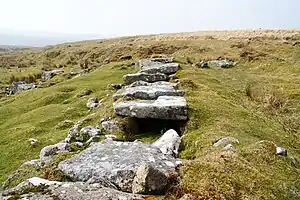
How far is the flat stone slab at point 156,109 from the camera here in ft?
50.1

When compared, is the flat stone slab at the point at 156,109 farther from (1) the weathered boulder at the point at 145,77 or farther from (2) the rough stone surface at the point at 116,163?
(1) the weathered boulder at the point at 145,77

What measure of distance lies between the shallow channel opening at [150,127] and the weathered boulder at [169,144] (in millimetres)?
1870

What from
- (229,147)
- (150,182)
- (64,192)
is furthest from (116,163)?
(229,147)

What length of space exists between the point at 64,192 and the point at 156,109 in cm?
739

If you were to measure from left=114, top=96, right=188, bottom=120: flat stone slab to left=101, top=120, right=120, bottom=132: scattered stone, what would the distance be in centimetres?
44

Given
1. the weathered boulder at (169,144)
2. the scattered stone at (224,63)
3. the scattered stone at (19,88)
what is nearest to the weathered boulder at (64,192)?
the weathered boulder at (169,144)

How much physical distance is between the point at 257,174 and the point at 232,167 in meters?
0.64

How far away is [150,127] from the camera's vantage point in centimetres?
Result: 1612

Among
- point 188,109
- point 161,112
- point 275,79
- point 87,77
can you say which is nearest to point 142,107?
point 161,112

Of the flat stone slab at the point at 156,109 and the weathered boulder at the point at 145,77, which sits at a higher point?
the flat stone slab at the point at 156,109

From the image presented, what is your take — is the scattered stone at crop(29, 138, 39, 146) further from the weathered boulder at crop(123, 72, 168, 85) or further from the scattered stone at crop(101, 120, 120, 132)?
the weathered boulder at crop(123, 72, 168, 85)

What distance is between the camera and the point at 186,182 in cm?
879

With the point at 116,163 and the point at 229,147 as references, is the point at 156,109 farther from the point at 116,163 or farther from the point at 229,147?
the point at 116,163

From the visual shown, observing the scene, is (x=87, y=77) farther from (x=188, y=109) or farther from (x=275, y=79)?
(x=188, y=109)
